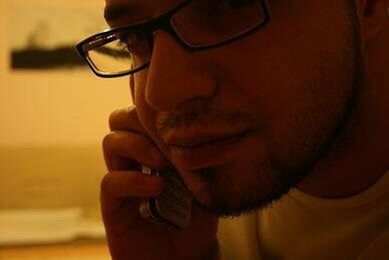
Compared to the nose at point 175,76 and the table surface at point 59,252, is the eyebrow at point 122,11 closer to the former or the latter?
the nose at point 175,76

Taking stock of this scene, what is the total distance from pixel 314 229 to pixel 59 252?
829 millimetres

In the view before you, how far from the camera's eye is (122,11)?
2.20ft

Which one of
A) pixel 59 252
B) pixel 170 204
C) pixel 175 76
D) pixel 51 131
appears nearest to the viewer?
pixel 175 76

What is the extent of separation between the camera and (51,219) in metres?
1.44

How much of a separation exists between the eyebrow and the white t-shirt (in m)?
0.38

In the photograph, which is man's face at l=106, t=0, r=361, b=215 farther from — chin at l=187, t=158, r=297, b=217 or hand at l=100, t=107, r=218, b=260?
hand at l=100, t=107, r=218, b=260

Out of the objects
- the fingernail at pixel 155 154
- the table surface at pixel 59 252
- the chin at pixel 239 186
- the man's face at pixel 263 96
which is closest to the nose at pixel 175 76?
the man's face at pixel 263 96

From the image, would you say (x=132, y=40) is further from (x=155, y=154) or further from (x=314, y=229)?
(x=314, y=229)

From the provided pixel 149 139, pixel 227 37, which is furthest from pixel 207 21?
pixel 149 139

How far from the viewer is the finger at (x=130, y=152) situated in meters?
0.83

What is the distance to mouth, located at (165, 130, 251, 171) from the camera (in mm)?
601

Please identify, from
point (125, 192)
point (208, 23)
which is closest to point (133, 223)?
point (125, 192)

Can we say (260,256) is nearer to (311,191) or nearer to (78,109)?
(311,191)

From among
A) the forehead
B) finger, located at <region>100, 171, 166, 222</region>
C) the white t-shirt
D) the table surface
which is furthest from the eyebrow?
the table surface
